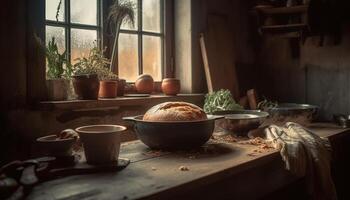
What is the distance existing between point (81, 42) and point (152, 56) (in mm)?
620

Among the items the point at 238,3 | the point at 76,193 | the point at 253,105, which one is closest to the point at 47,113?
the point at 76,193

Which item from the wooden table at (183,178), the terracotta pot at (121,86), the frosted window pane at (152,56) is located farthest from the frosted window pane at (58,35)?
the wooden table at (183,178)

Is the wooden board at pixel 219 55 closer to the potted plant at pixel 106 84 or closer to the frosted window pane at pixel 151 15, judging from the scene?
the frosted window pane at pixel 151 15

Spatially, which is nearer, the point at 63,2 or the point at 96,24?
the point at 63,2

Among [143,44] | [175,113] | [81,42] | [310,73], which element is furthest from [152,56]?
[310,73]

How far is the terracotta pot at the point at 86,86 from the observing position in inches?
79.0

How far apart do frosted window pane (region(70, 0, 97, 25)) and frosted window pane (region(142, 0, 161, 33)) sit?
0.42 meters

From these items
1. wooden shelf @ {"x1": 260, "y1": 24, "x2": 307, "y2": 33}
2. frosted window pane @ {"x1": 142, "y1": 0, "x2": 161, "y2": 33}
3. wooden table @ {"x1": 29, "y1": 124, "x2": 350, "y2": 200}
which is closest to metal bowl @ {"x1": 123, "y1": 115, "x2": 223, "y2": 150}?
wooden table @ {"x1": 29, "y1": 124, "x2": 350, "y2": 200}

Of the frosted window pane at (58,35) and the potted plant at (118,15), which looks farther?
the potted plant at (118,15)

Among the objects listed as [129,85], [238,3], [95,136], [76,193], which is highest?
[238,3]

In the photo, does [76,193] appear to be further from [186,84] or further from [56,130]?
[186,84]

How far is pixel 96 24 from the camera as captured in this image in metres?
2.38

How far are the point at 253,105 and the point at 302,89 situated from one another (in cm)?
48

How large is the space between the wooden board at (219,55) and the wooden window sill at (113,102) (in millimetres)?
213
